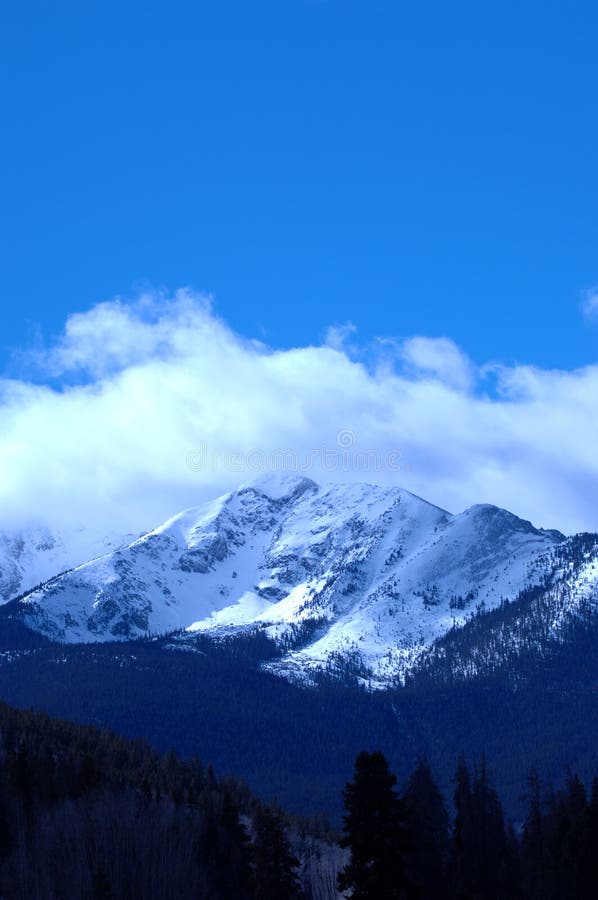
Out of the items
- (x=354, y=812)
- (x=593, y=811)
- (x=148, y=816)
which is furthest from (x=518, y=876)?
(x=354, y=812)

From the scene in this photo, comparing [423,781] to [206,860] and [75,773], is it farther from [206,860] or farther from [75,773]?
[75,773]

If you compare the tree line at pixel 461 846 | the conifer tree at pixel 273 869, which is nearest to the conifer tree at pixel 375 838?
the tree line at pixel 461 846

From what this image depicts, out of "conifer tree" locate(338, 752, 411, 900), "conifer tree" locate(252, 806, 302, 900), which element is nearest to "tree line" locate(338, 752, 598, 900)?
"conifer tree" locate(338, 752, 411, 900)

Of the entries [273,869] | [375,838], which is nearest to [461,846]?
[273,869]

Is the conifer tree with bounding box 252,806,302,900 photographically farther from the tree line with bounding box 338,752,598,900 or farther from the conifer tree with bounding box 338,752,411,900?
the conifer tree with bounding box 338,752,411,900

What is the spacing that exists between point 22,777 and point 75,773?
667 inches

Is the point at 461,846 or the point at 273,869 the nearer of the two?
the point at 273,869

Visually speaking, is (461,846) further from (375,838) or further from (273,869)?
(375,838)

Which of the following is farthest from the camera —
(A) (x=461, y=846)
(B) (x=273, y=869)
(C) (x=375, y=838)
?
(A) (x=461, y=846)

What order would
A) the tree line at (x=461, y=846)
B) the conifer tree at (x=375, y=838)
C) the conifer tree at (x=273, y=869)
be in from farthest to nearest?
1. the conifer tree at (x=273, y=869)
2. the tree line at (x=461, y=846)
3. the conifer tree at (x=375, y=838)

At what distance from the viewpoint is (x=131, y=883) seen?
107 meters

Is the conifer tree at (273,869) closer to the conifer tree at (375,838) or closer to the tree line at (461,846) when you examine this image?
the tree line at (461,846)

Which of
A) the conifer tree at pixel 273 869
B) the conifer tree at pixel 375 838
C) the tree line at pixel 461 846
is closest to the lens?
the conifer tree at pixel 375 838

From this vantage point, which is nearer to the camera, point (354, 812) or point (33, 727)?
point (354, 812)
